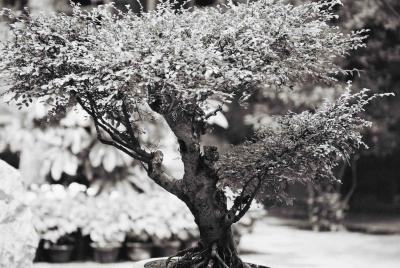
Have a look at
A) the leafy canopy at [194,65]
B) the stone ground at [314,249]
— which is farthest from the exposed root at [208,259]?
the stone ground at [314,249]

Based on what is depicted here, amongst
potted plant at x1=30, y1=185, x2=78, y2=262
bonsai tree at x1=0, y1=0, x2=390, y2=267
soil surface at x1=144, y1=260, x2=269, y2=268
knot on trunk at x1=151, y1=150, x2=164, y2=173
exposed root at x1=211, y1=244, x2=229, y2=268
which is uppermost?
bonsai tree at x1=0, y1=0, x2=390, y2=267

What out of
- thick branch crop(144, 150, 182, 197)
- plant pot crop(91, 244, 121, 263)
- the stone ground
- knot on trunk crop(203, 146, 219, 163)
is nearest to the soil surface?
thick branch crop(144, 150, 182, 197)

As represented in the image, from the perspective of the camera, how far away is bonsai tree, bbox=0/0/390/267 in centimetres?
197

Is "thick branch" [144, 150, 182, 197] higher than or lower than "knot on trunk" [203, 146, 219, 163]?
lower

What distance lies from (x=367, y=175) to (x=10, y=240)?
7.35m

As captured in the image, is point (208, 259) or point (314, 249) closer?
point (208, 259)

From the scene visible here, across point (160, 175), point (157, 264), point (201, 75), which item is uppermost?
point (201, 75)

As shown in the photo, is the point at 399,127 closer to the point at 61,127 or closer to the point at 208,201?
the point at 61,127

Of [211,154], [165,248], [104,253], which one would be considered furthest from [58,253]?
[211,154]

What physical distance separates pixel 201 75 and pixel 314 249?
457 centimetres

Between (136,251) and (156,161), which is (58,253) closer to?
(136,251)

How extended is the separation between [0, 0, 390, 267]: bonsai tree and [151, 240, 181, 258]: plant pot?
9.50ft

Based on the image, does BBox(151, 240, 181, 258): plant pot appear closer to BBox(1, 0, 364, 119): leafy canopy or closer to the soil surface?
the soil surface

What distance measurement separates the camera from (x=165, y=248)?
5344 mm
